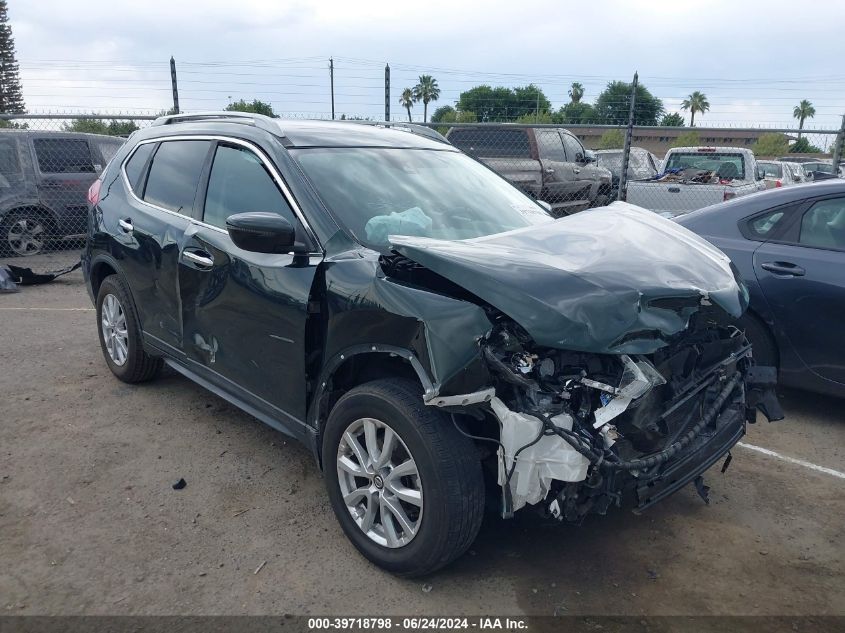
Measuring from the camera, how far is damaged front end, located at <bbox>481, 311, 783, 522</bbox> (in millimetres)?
2402

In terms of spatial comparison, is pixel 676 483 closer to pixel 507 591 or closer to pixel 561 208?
pixel 507 591

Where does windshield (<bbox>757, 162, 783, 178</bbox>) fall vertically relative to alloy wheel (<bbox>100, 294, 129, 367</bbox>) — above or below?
above

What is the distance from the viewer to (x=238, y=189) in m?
3.64

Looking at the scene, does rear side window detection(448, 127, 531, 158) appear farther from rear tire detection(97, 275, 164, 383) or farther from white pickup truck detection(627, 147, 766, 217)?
rear tire detection(97, 275, 164, 383)

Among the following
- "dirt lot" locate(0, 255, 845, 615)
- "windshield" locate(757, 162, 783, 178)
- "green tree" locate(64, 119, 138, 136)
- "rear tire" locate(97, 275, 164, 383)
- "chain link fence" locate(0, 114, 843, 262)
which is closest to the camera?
"dirt lot" locate(0, 255, 845, 615)

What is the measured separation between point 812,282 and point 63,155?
34.4 feet

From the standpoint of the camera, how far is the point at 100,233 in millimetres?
4883

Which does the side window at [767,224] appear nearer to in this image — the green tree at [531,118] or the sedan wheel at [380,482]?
the sedan wheel at [380,482]

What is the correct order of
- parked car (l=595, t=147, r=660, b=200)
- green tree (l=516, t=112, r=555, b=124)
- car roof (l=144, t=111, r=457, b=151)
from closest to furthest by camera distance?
car roof (l=144, t=111, r=457, b=151) < parked car (l=595, t=147, r=660, b=200) < green tree (l=516, t=112, r=555, b=124)

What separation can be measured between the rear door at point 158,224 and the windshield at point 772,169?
15.6m

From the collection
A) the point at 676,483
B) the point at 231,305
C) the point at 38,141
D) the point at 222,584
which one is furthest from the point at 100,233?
the point at 38,141

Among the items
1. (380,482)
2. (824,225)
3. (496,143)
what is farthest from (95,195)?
(496,143)

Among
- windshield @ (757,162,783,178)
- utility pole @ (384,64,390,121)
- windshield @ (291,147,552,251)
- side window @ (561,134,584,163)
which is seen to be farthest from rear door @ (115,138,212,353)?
windshield @ (757,162,783,178)

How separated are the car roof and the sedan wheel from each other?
1575 mm
